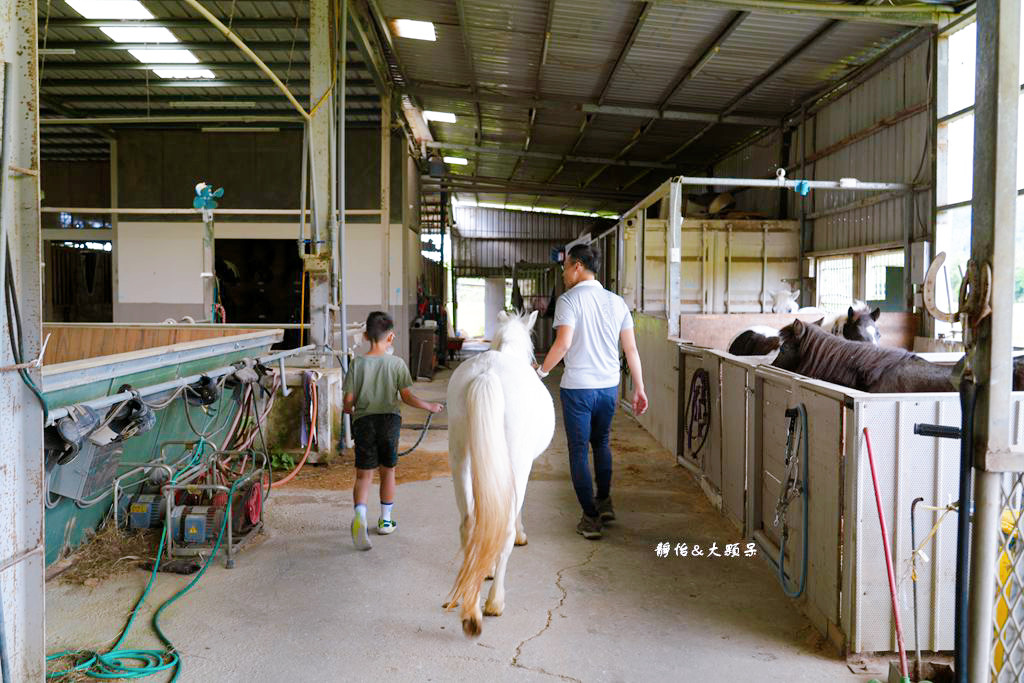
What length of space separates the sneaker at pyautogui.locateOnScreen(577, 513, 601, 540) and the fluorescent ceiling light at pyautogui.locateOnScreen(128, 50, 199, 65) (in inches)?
354

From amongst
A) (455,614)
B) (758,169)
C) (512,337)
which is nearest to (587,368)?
(512,337)

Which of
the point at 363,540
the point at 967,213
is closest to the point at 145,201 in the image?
the point at 363,540

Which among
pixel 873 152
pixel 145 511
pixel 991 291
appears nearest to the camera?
pixel 991 291

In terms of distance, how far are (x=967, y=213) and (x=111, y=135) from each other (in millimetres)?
14017

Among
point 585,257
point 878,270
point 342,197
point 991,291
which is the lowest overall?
point 991,291

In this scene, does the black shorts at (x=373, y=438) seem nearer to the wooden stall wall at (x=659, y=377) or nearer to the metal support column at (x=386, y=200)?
the wooden stall wall at (x=659, y=377)

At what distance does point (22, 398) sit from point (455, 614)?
192 centimetres

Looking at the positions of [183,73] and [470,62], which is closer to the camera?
[470,62]

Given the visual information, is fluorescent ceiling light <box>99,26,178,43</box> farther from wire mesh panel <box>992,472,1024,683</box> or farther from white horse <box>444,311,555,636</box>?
wire mesh panel <box>992,472,1024,683</box>

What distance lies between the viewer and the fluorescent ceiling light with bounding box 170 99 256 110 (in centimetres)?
1164

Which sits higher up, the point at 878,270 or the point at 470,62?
the point at 470,62

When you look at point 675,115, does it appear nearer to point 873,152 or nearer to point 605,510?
point 873,152

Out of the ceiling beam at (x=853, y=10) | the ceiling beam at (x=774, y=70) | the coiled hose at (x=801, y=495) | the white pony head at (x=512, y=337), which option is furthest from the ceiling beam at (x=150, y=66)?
the coiled hose at (x=801, y=495)

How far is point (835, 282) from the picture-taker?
1055cm
